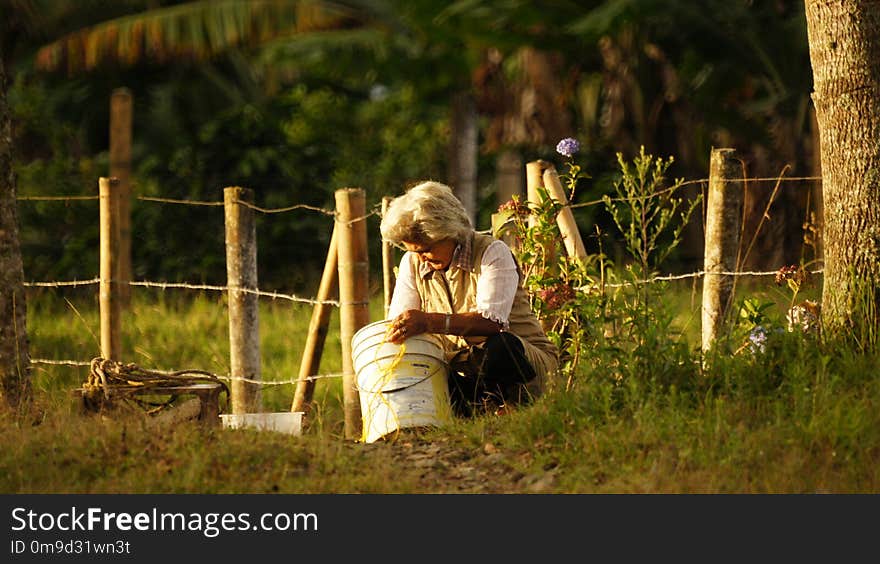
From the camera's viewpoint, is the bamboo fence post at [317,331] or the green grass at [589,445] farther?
the bamboo fence post at [317,331]

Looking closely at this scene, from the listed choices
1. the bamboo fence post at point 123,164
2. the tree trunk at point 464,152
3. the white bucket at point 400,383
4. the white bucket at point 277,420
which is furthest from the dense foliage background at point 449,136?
the white bucket at point 400,383

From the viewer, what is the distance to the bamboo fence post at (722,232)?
6.44m

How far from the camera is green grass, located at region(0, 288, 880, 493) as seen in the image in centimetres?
484

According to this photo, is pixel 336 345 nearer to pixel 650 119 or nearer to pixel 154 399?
pixel 154 399

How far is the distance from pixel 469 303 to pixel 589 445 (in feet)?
4.36

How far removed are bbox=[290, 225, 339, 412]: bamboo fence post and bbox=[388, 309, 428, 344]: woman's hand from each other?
1.29m

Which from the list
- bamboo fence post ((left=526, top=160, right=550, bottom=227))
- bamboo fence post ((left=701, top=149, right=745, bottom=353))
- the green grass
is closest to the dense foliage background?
bamboo fence post ((left=526, top=160, right=550, bottom=227))

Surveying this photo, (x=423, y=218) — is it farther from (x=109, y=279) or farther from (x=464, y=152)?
(x=464, y=152)

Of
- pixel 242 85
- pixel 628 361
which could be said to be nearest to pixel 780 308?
pixel 628 361

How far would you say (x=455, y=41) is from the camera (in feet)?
50.6

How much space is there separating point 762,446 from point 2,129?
390 cm

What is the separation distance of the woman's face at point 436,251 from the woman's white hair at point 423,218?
0.16ft

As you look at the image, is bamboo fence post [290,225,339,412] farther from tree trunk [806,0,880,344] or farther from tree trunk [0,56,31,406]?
tree trunk [806,0,880,344]

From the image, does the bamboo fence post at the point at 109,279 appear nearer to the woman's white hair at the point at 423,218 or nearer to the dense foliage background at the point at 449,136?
the woman's white hair at the point at 423,218
